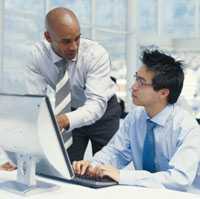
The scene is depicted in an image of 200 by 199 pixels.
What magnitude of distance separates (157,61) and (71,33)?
44 cm

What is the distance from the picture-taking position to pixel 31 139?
1.22 meters

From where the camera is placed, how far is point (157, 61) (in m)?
1.82

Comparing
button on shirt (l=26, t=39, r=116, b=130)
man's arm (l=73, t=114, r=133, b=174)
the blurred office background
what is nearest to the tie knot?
man's arm (l=73, t=114, r=133, b=174)

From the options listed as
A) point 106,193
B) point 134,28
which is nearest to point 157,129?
point 106,193

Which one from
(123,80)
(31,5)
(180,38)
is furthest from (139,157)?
(180,38)

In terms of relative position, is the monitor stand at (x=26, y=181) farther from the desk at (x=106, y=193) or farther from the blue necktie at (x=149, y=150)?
the blue necktie at (x=149, y=150)

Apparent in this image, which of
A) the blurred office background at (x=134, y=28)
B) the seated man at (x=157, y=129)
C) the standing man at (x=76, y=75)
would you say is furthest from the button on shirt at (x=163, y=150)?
the blurred office background at (x=134, y=28)

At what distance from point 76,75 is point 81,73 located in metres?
0.03

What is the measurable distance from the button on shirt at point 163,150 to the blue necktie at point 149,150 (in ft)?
0.05

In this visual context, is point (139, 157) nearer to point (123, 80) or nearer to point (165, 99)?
point (165, 99)

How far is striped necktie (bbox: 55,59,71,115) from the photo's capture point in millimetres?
2248

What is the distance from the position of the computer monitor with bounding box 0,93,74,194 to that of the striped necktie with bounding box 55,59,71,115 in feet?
2.97

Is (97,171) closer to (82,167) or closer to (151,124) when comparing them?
(82,167)

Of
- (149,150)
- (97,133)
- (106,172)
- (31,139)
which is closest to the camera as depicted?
(31,139)
